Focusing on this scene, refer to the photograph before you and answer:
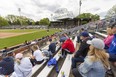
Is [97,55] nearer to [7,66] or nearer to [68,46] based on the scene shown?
[7,66]

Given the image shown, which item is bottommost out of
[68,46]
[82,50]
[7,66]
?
[7,66]

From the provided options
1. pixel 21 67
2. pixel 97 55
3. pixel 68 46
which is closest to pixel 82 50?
pixel 97 55

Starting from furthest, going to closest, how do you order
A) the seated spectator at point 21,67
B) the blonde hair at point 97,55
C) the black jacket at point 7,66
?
the black jacket at point 7,66
the seated spectator at point 21,67
the blonde hair at point 97,55

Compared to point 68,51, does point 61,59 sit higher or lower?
lower

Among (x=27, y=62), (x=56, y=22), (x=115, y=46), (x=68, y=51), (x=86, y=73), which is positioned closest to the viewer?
(x=86, y=73)

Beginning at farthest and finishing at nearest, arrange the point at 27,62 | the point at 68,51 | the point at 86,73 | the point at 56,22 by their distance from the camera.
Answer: the point at 56,22 → the point at 68,51 → the point at 27,62 → the point at 86,73

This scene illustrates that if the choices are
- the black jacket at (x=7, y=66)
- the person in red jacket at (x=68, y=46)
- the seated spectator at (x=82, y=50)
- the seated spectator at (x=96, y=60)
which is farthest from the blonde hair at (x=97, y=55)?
the person in red jacket at (x=68, y=46)

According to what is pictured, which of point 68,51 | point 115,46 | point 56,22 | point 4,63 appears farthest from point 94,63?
point 56,22

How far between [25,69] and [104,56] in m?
2.88

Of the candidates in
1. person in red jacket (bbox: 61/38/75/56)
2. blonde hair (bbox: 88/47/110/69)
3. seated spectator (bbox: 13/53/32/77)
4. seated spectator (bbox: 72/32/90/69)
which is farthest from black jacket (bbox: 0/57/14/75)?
blonde hair (bbox: 88/47/110/69)

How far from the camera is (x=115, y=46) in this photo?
12.0 ft

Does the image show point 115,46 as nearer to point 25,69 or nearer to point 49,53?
point 25,69

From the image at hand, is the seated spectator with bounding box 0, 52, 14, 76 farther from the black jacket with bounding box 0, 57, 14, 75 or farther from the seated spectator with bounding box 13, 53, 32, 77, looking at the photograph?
the seated spectator with bounding box 13, 53, 32, 77

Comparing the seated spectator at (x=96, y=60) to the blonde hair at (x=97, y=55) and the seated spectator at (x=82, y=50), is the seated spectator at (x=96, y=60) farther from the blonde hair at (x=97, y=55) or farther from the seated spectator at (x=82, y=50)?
the seated spectator at (x=82, y=50)
